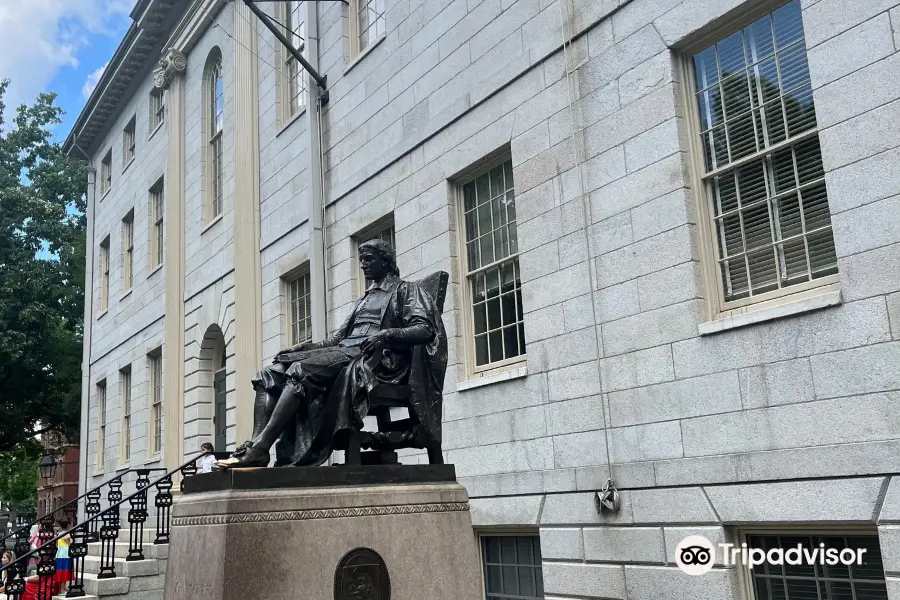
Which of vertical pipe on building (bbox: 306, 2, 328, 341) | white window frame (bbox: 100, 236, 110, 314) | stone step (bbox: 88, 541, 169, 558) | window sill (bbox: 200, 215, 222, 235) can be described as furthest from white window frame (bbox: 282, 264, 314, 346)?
white window frame (bbox: 100, 236, 110, 314)

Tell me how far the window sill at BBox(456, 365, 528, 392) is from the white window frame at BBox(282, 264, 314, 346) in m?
4.52

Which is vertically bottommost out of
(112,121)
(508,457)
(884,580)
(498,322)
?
(884,580)

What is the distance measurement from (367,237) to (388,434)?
20.7 ft

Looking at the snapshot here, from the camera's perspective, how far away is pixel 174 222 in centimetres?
1958

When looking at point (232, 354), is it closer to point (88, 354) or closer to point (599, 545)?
point (599, 545)

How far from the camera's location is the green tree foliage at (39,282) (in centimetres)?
2752

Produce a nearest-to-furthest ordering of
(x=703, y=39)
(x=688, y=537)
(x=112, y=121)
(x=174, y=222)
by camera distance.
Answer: (x=688, y=537) < (x=703, y=39) < (x=174, y=222) < (x=112, y=121)

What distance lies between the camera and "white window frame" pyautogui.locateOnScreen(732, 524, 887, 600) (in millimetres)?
6621

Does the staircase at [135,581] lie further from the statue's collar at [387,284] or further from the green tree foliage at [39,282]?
the green tree foliage at [39,282]

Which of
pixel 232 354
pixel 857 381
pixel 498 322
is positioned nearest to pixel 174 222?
pixel 232 354

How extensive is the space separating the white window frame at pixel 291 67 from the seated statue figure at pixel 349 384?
8.79 meters

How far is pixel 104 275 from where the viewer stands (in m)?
25.4

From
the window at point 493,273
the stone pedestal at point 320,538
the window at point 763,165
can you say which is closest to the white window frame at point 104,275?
the window at point 493,273

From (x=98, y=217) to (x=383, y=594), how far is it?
22737 mm
